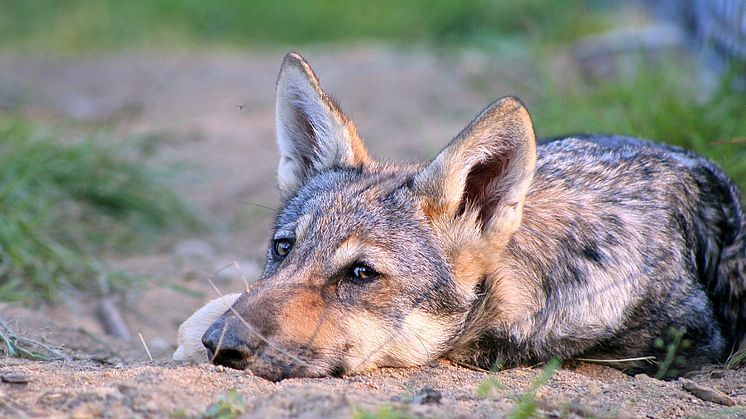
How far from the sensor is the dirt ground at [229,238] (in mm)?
3254

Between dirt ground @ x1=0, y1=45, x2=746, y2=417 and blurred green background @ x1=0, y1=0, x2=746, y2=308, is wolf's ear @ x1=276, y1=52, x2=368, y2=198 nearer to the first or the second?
dirt ground @ x1=0, y1=45, x2=746, y2=417

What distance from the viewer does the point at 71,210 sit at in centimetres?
704

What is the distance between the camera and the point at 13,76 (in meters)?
11.5

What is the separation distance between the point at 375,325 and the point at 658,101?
13.0 ft

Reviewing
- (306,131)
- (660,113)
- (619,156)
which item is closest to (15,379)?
(306,131)

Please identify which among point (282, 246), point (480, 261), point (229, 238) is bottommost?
point (229, 238)

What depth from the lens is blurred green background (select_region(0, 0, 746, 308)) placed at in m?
5.97

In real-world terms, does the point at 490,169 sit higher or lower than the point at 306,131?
higher

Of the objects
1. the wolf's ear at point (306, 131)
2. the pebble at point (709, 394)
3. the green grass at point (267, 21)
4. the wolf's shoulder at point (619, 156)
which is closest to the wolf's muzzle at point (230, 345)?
the wolf's ear at point (306, 131)

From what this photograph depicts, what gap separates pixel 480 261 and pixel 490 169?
44 centimetres

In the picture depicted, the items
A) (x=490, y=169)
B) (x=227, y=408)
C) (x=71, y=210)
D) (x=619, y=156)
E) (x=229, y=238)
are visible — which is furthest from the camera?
(x=229, y=238)

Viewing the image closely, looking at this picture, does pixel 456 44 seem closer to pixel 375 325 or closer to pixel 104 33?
pixel 104 33

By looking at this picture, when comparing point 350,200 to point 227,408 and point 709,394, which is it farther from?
point 709,394

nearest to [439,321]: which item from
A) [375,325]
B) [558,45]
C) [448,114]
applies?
[375,325]
